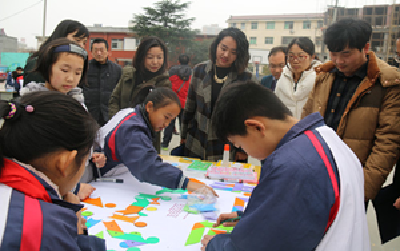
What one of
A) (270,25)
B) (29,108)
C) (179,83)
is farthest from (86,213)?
(270,25)

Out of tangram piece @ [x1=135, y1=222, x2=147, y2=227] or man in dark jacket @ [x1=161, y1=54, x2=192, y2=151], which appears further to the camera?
man in dark jacket @ [x1=161, y1=54, x2=192, y2=151]

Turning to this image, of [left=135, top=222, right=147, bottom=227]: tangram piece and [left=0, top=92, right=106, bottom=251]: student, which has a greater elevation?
[left=0, top=92, right=106, bottom=251]: student

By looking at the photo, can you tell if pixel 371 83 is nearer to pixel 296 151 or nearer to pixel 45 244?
pixel 296 151

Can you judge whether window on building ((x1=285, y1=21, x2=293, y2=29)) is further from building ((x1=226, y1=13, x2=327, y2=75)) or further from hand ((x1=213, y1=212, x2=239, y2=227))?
hand ((x1=213, y1=212, x2=239, y2=227))

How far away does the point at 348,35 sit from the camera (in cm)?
179

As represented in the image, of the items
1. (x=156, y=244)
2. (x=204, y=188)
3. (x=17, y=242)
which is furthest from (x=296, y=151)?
(x=204, y=188)

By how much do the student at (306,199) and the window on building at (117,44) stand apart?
28.1m

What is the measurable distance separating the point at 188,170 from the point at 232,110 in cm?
115

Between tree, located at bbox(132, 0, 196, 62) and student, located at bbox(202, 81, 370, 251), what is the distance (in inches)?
860

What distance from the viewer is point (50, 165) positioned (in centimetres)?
81

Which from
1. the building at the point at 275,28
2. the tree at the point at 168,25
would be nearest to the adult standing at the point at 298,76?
the tree at the point at 168,25

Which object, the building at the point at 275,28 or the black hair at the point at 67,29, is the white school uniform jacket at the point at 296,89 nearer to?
the black hair at the point at 67,29

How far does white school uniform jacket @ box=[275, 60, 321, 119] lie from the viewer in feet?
9.72

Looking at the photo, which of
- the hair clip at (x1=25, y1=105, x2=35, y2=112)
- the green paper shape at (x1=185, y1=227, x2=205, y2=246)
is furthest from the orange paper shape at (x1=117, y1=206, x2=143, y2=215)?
the hair clip at (x1=25, y1=105, x2=35, y2=112)
